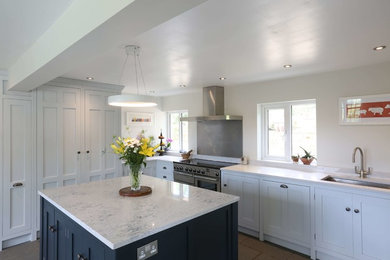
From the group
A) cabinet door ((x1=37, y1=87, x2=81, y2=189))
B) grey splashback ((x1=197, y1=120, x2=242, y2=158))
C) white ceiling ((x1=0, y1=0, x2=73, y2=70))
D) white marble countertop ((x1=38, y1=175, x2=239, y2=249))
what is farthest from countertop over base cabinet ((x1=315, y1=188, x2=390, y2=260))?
cabinet door ((x1=37, y1=87, x2=81, y2=189))

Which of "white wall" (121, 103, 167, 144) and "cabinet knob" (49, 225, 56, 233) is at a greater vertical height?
"white wall" (121, 103, 167, 144)

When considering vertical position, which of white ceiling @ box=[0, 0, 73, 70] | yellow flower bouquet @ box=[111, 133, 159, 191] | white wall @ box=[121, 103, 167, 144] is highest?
white ceiling @ box=[0, 0, 73, 70]

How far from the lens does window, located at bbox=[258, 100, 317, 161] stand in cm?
347

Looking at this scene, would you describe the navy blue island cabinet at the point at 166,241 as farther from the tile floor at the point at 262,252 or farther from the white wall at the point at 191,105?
the white wall at the point at 191,105

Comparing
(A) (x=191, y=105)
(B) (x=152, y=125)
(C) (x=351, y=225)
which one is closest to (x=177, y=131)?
(B) (x=152, y=125)

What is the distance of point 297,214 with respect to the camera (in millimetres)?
2818

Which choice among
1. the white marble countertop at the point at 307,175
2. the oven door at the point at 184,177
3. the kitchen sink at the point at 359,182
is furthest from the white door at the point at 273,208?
the oven door at the point at 184,177

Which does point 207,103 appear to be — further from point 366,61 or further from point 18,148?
point 18,148

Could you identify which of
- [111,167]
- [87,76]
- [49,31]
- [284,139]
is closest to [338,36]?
[284,139]

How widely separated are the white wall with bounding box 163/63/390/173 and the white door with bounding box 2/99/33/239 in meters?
3.29

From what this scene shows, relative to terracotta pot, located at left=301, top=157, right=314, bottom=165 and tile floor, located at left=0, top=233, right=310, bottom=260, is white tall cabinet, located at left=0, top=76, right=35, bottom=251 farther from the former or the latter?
terracotta pot, located at left=301, top=157, right=314, bottom=165

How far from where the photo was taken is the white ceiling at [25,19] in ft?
4.52

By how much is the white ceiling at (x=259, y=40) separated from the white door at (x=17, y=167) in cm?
84

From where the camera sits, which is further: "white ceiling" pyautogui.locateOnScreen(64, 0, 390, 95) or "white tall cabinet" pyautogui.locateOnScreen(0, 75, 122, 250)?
"white tall cabinet" pyautogui.locateOnScreen(0, 75, 122, 250)
